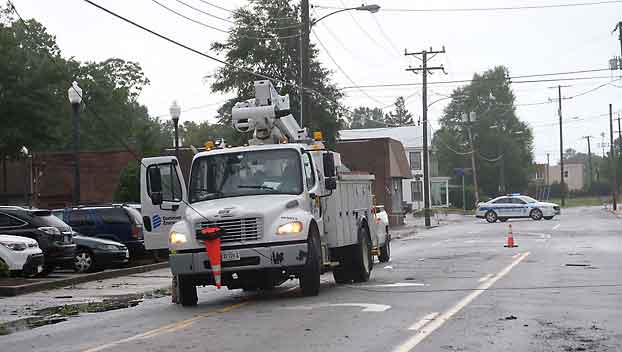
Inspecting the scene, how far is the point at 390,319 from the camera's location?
476 inches

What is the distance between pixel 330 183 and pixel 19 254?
311 inches

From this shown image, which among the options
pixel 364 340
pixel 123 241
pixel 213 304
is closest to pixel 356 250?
pixel 213 304

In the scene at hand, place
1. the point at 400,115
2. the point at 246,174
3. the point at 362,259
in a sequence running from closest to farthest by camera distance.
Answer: the point at 246,174 < the point at 362,259 < the point at 400,115

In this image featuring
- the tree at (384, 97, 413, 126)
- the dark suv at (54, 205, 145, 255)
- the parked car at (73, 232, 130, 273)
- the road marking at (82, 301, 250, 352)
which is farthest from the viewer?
the tree at (384, 97, 413, 126)

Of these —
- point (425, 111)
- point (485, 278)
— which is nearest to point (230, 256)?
point (485, 278)

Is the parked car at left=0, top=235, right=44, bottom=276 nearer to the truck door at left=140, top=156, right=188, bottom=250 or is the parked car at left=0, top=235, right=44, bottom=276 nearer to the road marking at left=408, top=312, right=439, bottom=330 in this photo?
the truck door at left=140, top=156, right=188, bottom=250

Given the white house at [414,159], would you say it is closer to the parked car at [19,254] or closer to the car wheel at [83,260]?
the car wheel at [83,260]

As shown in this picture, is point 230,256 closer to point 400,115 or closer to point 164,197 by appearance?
point 164,197

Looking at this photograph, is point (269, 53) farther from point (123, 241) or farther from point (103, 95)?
point (123, 241)

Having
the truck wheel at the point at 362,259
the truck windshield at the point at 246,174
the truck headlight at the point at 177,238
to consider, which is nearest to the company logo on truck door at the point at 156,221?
Answer: the truck windshield at the point at 246,174

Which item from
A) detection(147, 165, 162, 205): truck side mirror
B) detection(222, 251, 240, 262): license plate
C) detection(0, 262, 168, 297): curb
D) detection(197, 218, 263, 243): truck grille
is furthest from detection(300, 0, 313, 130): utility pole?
detection(222, 251, 240, 262): license plate

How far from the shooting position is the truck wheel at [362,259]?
18.6 metres

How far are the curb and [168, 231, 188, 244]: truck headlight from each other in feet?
18.2

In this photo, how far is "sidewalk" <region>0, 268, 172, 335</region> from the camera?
49.6 feet
